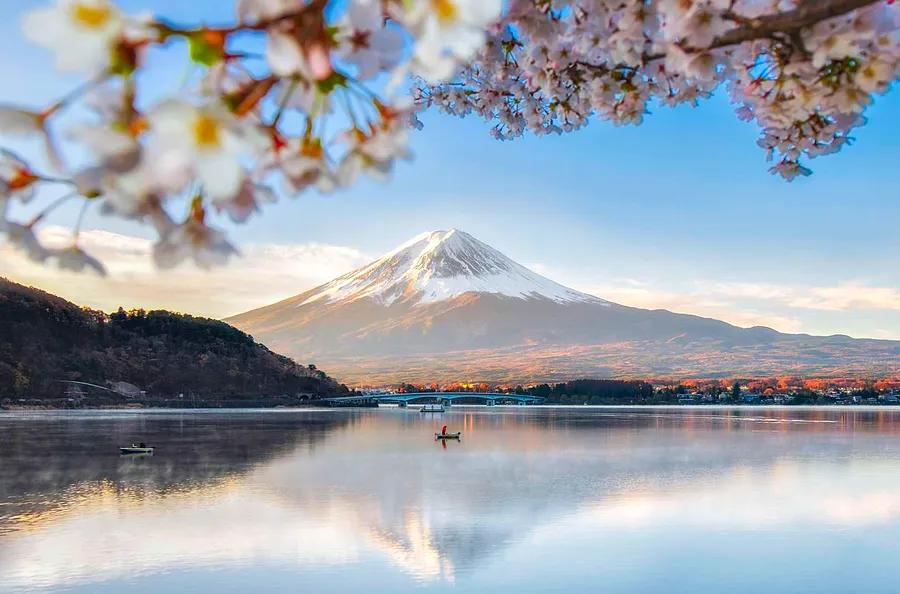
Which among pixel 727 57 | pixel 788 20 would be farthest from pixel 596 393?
pixel 788 20

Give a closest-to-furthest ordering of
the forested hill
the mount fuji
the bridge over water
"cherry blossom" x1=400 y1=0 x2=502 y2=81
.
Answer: "cherry blossom" x1=400 y1=0 x2=502 y2=81, the forested hill, the bridge over water, the mount fuji

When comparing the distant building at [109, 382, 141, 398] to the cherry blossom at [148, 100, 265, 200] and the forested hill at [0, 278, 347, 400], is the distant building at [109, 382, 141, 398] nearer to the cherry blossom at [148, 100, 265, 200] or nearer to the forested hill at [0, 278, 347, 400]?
the forested hill at [0, 278, 347, 400]

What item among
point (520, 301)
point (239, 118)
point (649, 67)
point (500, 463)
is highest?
point (520, 301)

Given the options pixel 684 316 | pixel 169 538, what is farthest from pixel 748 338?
pixel 169 538

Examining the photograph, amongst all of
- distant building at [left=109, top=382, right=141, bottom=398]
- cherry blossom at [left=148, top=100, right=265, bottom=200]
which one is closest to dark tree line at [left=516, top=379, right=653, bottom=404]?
distant building at [left=109, top=382, right=141, bottom=398]

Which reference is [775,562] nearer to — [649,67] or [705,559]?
[705,559]

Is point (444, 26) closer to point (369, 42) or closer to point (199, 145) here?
point (369, 42)

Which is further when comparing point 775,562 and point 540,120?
point 775,562
